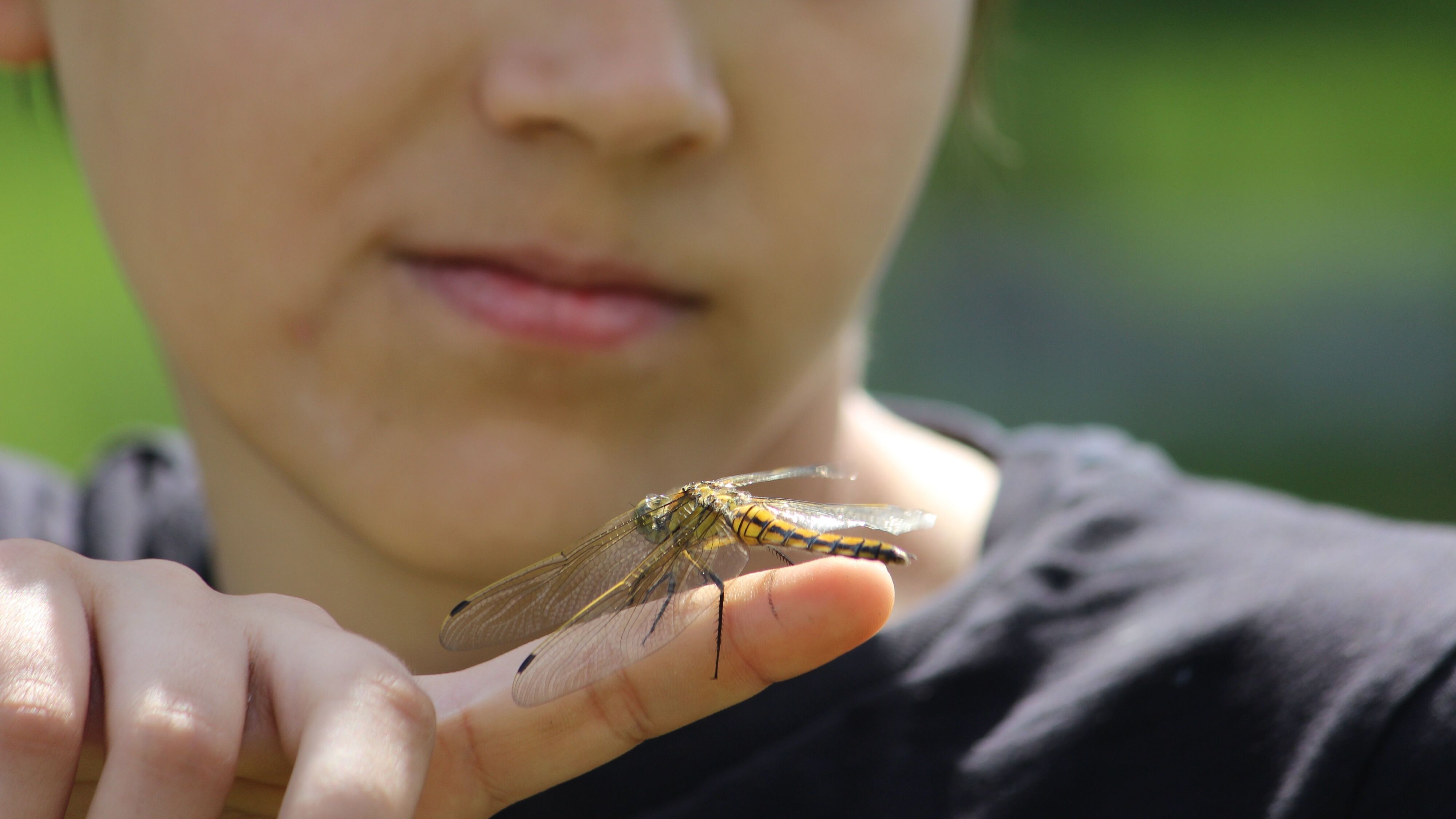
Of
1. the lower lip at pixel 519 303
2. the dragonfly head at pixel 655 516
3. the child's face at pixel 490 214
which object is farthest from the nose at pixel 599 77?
the dragonfly head at pixel 655 516

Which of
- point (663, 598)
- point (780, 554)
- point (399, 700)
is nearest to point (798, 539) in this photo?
point (780, 554)

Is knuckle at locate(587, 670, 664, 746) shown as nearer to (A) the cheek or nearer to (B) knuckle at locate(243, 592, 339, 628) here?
(B) knuckle at locate(243, 592, 339, 628)

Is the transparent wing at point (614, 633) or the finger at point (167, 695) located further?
the transparent wing at point (614, 633)

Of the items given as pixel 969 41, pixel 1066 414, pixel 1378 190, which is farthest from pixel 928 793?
pixel 1378 190

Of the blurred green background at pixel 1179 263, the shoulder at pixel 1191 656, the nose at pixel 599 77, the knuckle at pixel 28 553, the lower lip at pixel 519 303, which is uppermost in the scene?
the blurred green background at pixel 1179 263

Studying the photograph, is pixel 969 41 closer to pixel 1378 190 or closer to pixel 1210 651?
pixel 1210 651

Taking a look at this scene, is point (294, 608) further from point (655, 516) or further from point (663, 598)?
point (655, 516)

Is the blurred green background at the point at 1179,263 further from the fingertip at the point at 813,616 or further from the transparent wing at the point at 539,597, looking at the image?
the fingertip at the point at 813,616
